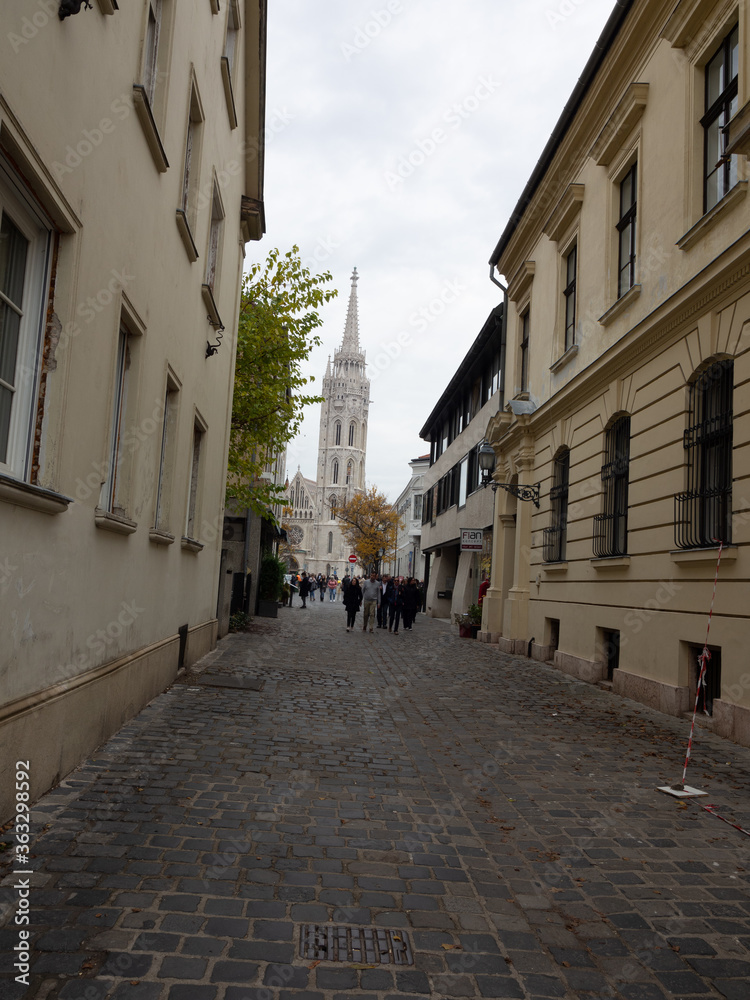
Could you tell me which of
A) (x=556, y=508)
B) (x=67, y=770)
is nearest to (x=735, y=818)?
(x=67, y=770)

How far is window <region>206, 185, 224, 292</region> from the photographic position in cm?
1270

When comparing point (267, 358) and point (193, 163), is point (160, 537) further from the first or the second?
point (267, 358)

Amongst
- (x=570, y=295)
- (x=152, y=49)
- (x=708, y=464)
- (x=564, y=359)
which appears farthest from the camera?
(x=570, y=295)

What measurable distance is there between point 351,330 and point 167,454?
13041cm

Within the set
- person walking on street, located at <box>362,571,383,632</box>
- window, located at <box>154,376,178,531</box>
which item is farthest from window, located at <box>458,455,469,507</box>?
window, located at <box>154,376,178,531</box>

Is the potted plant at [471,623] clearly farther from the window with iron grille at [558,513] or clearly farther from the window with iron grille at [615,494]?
the window with iron grille at [615,494]

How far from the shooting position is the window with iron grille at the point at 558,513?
1543cm

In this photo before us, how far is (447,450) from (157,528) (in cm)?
2549

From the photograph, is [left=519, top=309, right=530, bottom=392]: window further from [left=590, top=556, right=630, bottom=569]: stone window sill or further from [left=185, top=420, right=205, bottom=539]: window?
[left=185, top=420, right=205, bottom=539]: window

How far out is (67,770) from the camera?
17.8 ft

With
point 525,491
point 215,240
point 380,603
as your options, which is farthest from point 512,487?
point 380,603

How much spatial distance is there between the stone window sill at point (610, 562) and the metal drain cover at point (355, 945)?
8.65m

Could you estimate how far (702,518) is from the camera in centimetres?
945

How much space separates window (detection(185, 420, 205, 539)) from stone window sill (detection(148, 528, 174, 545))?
105 inches
